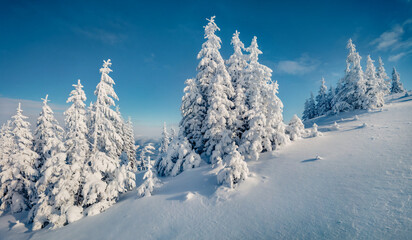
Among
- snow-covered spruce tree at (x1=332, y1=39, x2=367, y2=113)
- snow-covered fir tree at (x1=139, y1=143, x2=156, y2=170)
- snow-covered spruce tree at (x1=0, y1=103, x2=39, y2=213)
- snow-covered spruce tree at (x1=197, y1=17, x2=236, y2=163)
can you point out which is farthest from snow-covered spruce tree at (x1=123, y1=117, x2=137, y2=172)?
snow-covered spruce tree at (x1=332, y1=39, x2=367, y2=113)

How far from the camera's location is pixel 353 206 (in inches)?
285

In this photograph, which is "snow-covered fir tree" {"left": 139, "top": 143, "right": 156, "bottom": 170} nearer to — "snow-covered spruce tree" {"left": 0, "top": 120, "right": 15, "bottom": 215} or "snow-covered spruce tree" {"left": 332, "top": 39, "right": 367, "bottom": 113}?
"snow-covered spruce tree" {"left": 0, "top": 120, "right": 15, "bottom": 215}

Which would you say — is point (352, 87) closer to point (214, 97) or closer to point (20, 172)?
point (214, 97)

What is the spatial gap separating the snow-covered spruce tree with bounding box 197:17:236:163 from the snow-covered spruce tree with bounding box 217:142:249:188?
2.57 m

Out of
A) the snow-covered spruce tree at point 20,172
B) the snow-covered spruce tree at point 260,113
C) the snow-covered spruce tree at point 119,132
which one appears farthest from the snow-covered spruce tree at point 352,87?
the snow-covered spruce tree at point 20,172

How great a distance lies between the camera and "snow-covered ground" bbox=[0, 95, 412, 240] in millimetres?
6738


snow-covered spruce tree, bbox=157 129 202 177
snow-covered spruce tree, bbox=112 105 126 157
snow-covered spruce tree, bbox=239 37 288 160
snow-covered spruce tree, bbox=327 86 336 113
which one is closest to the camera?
snow-covered spruce tree, bbox=239 37 288 160

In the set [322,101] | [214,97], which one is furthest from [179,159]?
[322,101]

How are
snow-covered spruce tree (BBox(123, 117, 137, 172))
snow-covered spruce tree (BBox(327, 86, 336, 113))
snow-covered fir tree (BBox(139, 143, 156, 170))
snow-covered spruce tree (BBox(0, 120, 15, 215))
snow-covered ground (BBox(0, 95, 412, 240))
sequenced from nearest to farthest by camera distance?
snow-covered ground (BBox(0, 95, 412, 240)) → snow-covered spruce tree (BBox(0, 120, 15, 215)) → snow-covered fir tree (BBox(139, 143, 156, 170)) → snow-covered spruce tree (BBox(123, 117, 137, 172)) → snow-covered spruce tree (BBox(327, 86, 336, 113))

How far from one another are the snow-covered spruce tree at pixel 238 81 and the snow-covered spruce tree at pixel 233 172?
5624 millimetres

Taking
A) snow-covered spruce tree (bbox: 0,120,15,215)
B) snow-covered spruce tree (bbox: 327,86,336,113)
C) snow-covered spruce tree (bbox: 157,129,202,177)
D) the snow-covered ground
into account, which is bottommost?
the snow-covered ground

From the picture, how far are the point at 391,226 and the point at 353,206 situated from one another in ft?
4.49

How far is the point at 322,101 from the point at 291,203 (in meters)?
54.2

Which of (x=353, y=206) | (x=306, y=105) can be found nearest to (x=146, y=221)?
(x=353, y=206)
